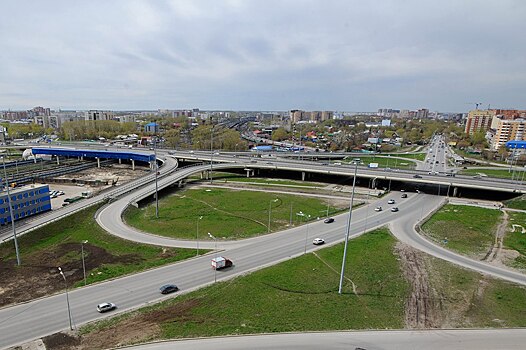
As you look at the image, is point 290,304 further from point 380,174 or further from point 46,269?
point 380,174

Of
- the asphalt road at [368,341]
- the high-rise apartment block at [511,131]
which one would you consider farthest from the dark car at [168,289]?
the high-rise apartment block at [511,131]

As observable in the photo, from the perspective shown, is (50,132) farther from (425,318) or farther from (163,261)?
(425,318)

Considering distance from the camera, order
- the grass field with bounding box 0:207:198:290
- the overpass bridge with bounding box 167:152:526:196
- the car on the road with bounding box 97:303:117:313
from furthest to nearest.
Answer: the overpass bridge with bounding box 167:152:526:196, the grass field with bounding box 0:207:198:290, the car on the road with bounding box 97:303:117:313

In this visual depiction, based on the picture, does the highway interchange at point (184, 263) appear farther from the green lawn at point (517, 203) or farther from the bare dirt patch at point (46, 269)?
the green lawn at point (517, 203)

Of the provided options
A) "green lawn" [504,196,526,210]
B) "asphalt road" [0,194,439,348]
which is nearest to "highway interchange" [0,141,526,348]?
"asphalt road" [0,194,439,348]

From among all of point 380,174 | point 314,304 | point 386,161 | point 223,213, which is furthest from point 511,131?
point 314,304

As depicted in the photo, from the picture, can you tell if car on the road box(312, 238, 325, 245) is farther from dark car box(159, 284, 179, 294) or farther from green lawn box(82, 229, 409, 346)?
dark car box(159, 284, 179, 294)

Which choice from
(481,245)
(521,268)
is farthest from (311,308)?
(481,245)
